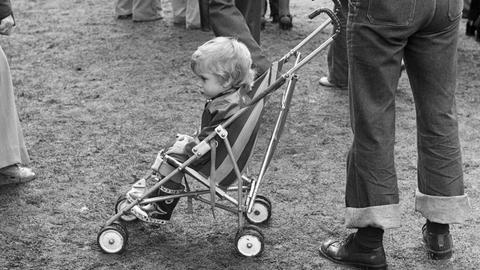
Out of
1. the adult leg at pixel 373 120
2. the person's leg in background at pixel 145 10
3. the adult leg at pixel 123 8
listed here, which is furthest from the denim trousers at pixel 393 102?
the adult leg at pixel 123 8

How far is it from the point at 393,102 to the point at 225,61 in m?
0.78

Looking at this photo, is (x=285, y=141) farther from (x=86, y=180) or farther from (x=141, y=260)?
(x=141, y=260)

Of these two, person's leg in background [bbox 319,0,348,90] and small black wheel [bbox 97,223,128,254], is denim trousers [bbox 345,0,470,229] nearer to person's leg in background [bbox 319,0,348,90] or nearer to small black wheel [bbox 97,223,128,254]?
small black wheel [bbox 97,223,128,254]

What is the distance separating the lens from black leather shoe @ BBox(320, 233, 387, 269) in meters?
3.71

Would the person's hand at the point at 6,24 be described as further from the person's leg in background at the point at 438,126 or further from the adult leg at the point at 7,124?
the person's leg in background at the point at 438,126

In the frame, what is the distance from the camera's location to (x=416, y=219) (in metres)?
4.26

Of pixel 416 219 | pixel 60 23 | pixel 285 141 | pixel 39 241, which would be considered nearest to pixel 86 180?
pixel 39 241

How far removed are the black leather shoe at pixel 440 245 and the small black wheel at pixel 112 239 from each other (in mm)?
1443

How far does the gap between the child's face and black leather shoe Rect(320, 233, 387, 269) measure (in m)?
0.91

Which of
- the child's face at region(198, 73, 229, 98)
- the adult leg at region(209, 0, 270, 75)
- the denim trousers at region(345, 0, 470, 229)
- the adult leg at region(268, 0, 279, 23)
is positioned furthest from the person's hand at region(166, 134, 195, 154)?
the adult leg at region(268, 0, 279, 23)

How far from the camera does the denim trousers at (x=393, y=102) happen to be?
130 inches

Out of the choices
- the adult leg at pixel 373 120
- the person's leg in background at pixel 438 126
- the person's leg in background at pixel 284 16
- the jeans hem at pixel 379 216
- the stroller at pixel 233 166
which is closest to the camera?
the adult leg at pixel 373 120

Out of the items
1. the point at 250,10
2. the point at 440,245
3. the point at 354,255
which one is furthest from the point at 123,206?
the point at 250,10

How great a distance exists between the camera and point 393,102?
3512 millimetres
